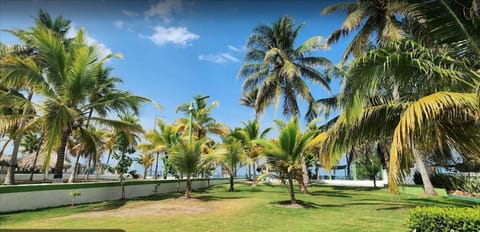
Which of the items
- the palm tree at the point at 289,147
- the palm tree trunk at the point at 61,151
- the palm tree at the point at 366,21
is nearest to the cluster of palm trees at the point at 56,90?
the palm tree trunk at the point at 61,151

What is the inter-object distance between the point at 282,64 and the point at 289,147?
1264 centimetres

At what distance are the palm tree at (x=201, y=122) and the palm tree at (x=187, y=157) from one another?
10222 millimetres

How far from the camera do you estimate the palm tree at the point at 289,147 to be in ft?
31.1

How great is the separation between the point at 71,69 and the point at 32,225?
601 centimetres

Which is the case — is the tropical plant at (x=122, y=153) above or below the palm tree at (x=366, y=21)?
below

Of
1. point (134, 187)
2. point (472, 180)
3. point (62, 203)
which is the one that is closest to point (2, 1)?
point (62, 203)

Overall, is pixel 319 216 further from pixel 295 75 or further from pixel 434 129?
pixel 295 75

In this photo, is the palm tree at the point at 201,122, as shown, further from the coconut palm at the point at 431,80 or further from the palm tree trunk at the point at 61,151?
the coconut palm at the point at 431,80

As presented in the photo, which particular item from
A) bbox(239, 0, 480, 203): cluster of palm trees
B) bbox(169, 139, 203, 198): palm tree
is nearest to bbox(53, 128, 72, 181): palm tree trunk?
bbox(169, 139, 203, 198): palm tree

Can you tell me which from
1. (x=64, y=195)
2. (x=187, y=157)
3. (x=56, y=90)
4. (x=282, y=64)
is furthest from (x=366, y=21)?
(x=64, y=195)

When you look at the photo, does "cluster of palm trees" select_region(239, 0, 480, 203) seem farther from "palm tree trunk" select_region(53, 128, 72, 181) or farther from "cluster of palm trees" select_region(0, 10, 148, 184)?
"palm tree trunk" select_region(53, 128, 72, 181)

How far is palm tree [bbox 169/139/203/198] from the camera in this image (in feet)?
39.9

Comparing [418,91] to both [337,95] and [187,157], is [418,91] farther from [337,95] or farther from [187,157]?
[187,157]

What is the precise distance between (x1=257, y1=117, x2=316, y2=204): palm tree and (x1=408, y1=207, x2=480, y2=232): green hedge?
16.9ft
